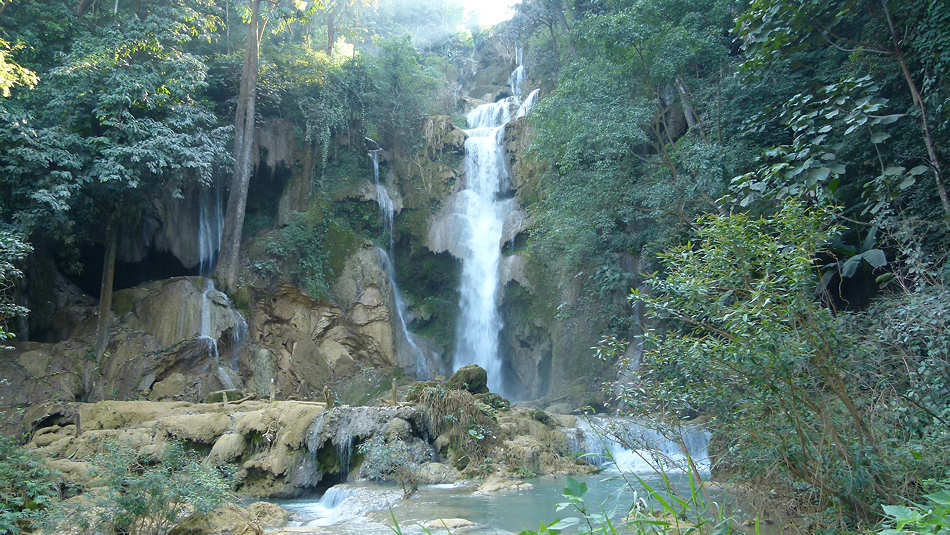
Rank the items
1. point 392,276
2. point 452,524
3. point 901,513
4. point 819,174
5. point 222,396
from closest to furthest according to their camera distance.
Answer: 1. point 901,513
2. point 819,174
3. point 452,524
4. point 222,396
5. point 392,276

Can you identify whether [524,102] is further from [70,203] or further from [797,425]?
[797,425]

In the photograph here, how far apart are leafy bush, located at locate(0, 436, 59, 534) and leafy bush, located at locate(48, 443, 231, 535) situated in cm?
62

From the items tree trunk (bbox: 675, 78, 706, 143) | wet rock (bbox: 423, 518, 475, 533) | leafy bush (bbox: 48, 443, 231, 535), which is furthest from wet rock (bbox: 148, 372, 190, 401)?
tree trunk (bbox: 675, 78, 706, 143)

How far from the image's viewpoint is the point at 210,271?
60.0ft

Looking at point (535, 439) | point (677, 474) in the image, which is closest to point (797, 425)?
point (677, 474)

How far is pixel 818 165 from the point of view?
5.15 meters

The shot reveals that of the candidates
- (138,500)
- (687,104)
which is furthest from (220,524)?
(687,104)

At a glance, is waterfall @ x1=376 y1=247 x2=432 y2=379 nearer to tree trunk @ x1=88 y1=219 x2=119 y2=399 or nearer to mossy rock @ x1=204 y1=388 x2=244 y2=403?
mossy rock @ x1=204 y1=388 x2=244 y2=403

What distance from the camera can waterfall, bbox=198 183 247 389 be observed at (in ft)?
50.2

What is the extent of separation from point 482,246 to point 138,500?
52.9 feet

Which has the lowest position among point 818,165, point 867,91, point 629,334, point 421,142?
point 629,334

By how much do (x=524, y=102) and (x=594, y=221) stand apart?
12382 millimetres

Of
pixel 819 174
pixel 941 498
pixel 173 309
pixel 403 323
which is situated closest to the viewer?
pixel 941 498

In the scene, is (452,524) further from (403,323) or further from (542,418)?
(403,323)
